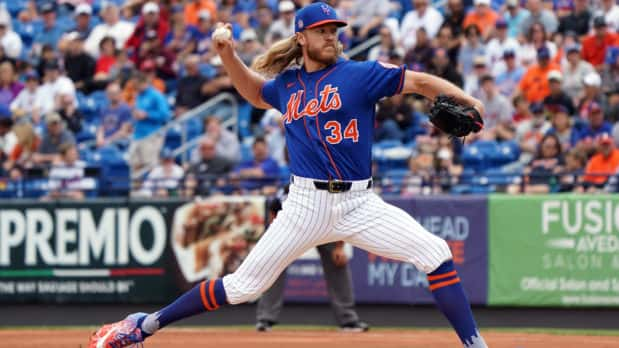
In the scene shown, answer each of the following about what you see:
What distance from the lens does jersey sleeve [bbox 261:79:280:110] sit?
740 centimetres

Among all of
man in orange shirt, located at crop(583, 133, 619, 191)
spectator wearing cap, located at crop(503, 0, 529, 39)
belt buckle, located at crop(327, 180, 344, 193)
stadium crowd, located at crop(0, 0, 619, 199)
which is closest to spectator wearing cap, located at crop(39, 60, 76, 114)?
stadium crowd, located at crop(0, 0, 619, 199)

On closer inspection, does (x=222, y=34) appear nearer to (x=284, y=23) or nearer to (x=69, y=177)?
(x=69, y=177)

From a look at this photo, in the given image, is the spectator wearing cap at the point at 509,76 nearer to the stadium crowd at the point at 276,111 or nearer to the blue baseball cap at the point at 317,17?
the stadium crowd at the point at 276,111

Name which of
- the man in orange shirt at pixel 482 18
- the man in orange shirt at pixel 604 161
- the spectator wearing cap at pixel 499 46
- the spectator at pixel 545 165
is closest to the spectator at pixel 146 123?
the man in orange shirt at pixel 482 18

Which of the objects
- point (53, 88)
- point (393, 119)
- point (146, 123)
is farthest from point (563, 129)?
point (53, 88)

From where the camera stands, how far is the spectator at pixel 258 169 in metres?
13.7

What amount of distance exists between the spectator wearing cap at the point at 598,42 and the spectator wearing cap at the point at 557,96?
0.96 meters

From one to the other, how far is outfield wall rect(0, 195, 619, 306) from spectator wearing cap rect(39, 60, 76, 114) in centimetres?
388

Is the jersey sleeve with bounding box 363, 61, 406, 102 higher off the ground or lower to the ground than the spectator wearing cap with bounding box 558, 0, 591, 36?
lower

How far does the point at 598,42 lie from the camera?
49.3ft

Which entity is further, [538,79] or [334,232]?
[538,79]

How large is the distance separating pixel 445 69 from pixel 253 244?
12.7 feet

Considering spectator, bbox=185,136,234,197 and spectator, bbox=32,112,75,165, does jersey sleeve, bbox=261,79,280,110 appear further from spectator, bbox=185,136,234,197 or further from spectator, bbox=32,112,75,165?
spectator, bbox=32,112,75,165

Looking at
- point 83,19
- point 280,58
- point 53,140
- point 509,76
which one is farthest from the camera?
point 83,19
